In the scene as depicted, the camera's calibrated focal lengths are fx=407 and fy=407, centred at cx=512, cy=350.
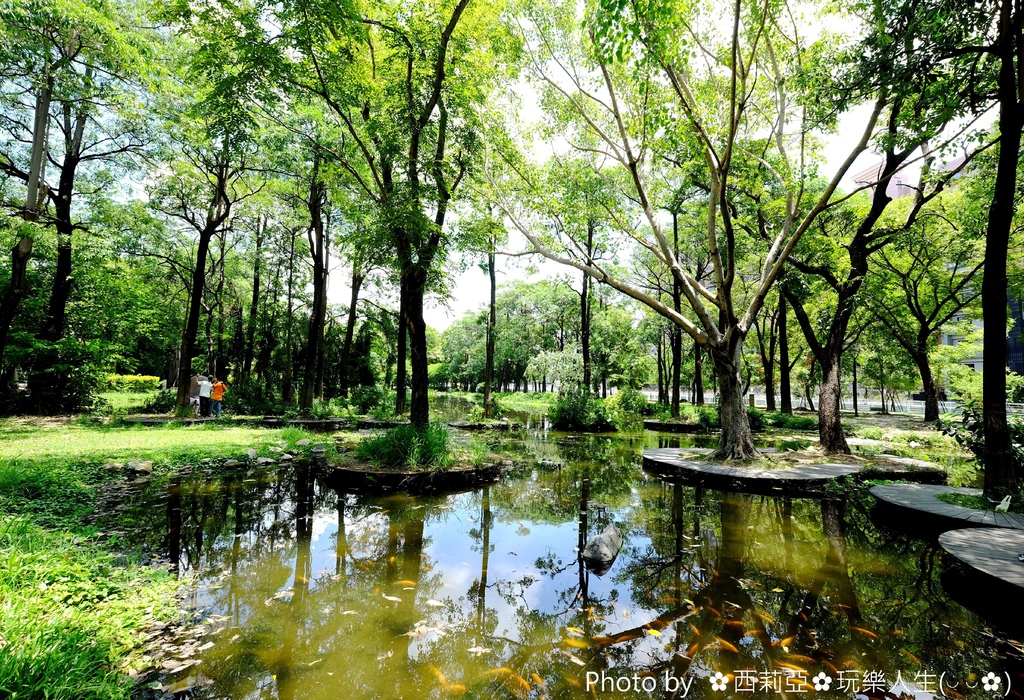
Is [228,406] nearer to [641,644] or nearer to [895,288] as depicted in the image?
[641,644]

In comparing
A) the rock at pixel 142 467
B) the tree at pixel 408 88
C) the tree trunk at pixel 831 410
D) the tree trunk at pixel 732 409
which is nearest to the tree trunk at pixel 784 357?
the tree trunk at pixel 831 410

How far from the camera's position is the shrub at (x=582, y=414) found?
17906 mm

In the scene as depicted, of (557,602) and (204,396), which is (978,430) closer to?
(557,602)

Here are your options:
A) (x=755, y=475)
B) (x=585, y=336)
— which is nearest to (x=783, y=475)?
(x=755, y=475)

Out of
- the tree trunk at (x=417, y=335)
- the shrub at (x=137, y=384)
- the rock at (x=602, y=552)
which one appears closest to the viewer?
the rock at (x=602, y=552)

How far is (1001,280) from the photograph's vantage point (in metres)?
5.71

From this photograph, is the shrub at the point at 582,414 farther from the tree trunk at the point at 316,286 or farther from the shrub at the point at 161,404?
the shrub at the point at 161,404

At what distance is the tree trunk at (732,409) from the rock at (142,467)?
1161cm

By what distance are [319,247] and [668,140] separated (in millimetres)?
12923

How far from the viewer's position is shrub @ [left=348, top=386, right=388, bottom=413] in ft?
58.1

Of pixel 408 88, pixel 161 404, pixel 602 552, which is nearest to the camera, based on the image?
pixel 602 552

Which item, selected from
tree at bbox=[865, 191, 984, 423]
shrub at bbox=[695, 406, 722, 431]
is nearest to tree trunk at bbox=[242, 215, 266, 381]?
shrub at bbox=[695, 406, 722, 431]

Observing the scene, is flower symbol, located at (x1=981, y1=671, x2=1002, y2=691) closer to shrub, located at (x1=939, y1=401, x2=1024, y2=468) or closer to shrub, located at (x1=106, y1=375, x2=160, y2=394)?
shrub, located at (x1=939, y1=401, x2=1024, y2=468)

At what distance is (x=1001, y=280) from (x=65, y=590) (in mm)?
10915
